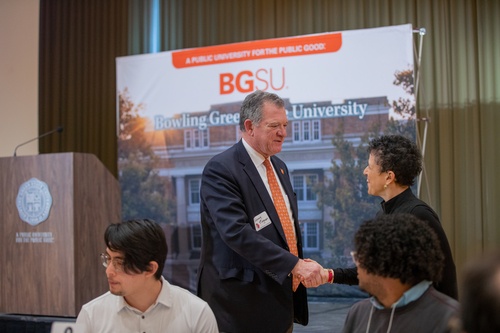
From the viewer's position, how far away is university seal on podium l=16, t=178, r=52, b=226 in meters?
4.55

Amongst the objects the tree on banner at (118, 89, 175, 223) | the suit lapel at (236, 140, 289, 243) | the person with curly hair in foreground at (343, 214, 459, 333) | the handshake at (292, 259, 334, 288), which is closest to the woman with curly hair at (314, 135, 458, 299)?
the handshake at (292, 259, 334, 288)

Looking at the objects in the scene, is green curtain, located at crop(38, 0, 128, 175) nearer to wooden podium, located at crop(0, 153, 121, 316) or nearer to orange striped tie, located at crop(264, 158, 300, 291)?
wooden podium, located at crop(0, 153, 121, 316)

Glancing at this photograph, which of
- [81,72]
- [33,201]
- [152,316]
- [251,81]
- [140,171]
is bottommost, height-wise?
[152,316]

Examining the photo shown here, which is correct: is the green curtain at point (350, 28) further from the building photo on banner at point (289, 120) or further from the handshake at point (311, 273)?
the handshake at point (311, 273)

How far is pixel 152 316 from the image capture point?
2.04m

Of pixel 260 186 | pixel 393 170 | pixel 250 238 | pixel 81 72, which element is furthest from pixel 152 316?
pixel 81 72

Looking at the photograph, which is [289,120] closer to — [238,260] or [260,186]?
[260,186]

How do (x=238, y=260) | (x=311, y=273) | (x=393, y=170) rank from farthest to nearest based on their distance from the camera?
(x=238, y=260) < (x=311, y=273) < (x=393, y=170)

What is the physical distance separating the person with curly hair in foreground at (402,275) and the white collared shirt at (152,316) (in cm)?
60

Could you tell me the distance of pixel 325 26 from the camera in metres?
6.43

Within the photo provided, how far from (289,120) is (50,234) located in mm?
2117

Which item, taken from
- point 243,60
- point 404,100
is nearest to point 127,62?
point 243,60

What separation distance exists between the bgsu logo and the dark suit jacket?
2605mm

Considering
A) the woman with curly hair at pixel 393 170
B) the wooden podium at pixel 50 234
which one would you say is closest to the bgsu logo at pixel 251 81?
the wooden podium at pixel 50 234
